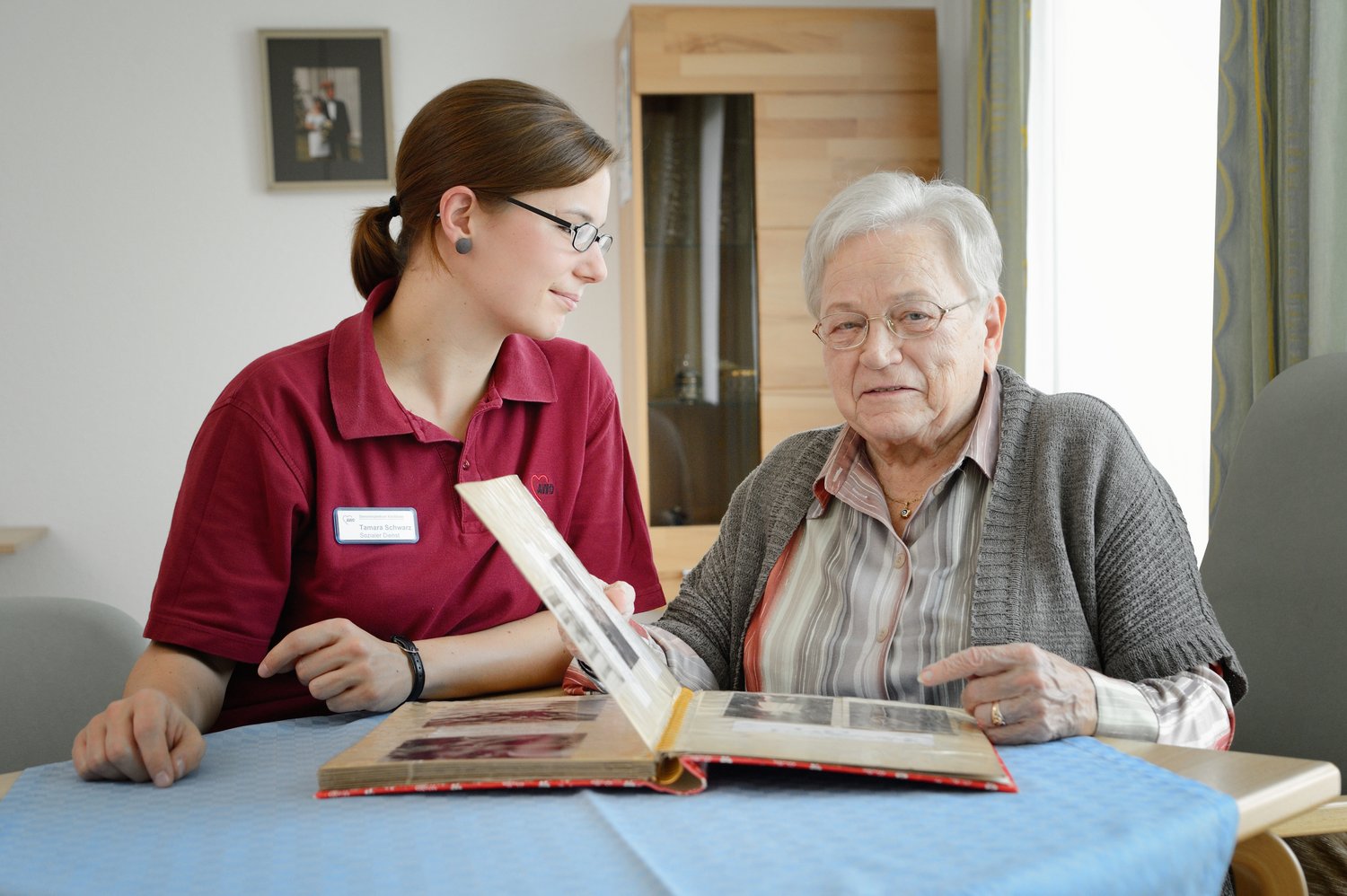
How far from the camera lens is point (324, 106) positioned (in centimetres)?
374

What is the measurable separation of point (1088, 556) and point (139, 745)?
0.98m

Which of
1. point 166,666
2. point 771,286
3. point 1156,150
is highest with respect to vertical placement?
point 1156,150

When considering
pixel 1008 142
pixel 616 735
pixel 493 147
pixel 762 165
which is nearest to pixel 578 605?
pixel 616 735

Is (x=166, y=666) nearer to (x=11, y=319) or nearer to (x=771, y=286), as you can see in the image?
(x=771, y=286)

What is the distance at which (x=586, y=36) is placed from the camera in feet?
12.6

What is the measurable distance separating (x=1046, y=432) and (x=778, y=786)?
0.66 meters

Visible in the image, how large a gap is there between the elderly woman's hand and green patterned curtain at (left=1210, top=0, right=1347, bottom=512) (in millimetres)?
1147

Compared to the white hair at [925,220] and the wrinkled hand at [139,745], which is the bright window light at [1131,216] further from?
the wrinkled hand at [139,745]

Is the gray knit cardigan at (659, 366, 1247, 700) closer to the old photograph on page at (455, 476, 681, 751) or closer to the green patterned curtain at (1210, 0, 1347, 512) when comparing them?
the old photograph on page at (455, 476, 681, 751)

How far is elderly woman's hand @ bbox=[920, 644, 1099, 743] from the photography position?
102cm

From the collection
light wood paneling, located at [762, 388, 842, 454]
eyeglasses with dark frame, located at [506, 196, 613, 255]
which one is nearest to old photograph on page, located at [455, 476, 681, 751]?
eyeglasses with dark frame, located at [506, 196, 613, 255]

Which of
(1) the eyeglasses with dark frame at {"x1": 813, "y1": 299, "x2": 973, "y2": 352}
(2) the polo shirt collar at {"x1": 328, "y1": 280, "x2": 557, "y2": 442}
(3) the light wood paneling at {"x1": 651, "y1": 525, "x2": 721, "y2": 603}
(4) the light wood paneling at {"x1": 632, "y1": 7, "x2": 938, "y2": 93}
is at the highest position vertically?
(4) the light wood paneling at {"x1": 632, "y1": 7, "x2": 938, "y2": 93}

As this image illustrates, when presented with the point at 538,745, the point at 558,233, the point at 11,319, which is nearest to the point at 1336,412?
the point at 558,233

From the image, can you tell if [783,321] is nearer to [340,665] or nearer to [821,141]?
[821,141]
